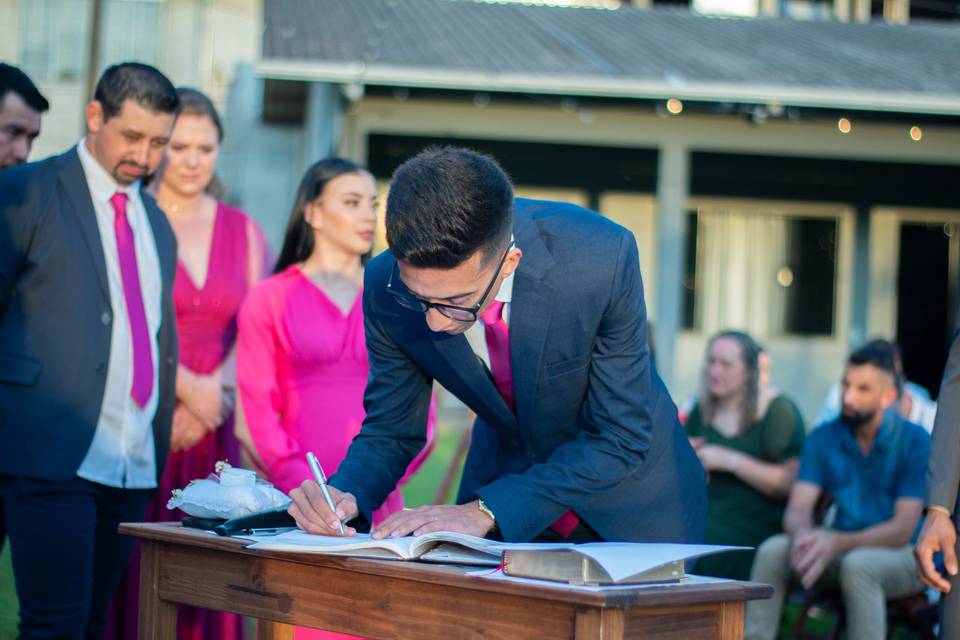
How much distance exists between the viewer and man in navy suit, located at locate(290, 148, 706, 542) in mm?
2516

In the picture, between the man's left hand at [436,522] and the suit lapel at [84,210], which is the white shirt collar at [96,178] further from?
the man's left hand at [436,522]

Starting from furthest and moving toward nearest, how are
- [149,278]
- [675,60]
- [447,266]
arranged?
1. [675,60]
2. [149,278]
3. [447,266]

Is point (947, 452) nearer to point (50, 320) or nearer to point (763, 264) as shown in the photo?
point (50, 320)

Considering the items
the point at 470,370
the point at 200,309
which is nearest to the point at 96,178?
the point at 200,309

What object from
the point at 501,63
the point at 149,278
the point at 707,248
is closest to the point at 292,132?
the point at 501,63

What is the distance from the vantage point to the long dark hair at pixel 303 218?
4531 mm

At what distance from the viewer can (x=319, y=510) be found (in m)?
2.78

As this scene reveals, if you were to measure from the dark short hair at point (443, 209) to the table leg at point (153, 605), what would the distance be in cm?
101

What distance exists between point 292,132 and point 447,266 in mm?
12221

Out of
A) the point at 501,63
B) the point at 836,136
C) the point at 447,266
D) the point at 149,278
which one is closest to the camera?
the point at 447,266

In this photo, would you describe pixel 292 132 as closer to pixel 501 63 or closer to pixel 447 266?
pixel 501 63

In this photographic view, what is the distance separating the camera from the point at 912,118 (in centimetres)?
1159

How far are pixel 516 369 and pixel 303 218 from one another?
1.96m

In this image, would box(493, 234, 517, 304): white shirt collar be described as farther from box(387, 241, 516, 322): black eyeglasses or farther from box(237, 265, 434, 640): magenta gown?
box(237, 265, 434, 640): magenta gown
